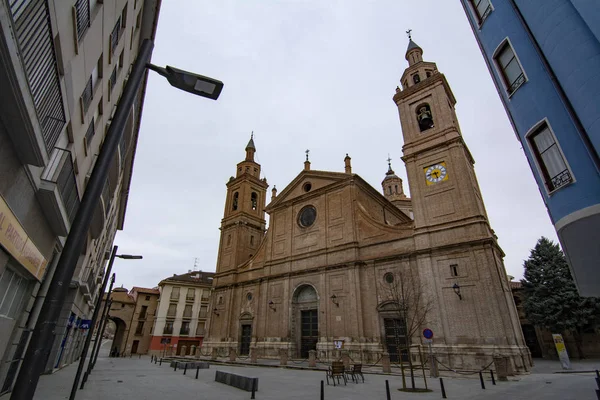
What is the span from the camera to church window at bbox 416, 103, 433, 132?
24453 mm

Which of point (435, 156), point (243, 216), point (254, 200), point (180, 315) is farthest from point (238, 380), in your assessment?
point (180, 315)

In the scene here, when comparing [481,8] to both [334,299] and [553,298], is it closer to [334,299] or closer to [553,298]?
[334,299]

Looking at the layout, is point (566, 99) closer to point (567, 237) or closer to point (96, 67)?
point (567, 237)

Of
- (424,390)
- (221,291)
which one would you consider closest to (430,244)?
(424,390)

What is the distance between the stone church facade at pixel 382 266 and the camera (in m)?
17.7

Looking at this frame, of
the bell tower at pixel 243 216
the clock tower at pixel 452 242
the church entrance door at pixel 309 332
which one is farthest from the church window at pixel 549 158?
the bell tower at pixel 243 216

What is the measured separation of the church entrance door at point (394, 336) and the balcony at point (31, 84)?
794 inches

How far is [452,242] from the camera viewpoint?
19.4m

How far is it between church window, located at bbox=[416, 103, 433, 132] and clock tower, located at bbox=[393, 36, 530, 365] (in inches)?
2.9

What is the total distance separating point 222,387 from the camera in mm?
11516

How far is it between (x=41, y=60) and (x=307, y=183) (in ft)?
87.5

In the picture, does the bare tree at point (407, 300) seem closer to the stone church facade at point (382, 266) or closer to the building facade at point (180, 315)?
the stone church facade at point (382, 266)

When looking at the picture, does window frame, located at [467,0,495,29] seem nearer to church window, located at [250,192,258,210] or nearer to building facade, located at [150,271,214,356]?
church window, located at [250,192,258,210]

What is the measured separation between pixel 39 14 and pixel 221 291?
104ft
